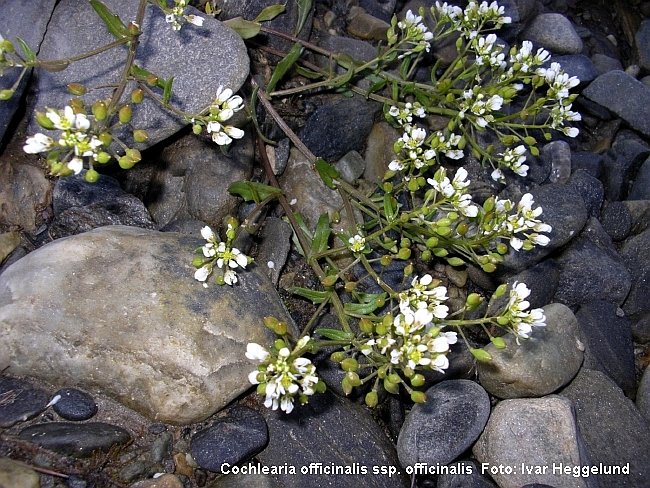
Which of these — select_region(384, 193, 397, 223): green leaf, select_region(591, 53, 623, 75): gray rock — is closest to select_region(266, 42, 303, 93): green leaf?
select_region(384, 193, 397, 223): green leaf

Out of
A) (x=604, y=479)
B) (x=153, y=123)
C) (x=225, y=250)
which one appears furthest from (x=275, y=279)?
(x=604, y=479)

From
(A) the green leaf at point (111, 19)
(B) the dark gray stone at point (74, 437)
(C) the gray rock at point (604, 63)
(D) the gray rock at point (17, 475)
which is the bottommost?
(B) the dark gray stone at point (74, 437)

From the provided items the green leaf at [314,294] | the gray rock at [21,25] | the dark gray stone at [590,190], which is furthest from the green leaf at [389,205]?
the gray rock at [21,25]

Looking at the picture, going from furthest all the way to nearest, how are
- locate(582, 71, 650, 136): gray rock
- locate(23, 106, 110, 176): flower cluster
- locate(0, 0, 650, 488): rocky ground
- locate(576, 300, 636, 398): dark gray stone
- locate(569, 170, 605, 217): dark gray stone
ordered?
locate(582, 71, 650, 136): gray rock → locate(569, 170, 605, 217): dark gray stone → locate(576, 300, 636, 398): dark gray stone → locate(0, 0, 650, 488): rocky ground → locate(23, 106, 110, 176): flower cluster

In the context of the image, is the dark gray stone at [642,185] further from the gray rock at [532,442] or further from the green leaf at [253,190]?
the green leaf at [253,190]

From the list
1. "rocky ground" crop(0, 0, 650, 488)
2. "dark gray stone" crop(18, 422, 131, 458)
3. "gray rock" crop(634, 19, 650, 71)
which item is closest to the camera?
"dark gray stone" crop(18, 422, 131, 458)

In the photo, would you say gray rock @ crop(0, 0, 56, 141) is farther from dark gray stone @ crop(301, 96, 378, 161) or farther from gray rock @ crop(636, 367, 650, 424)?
gray rock @ crop(636, 367, 650, 424)
